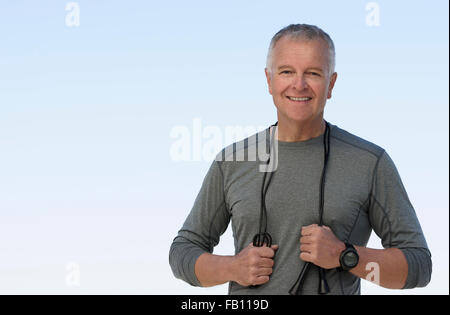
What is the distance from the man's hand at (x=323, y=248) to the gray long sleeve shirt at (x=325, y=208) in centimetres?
12

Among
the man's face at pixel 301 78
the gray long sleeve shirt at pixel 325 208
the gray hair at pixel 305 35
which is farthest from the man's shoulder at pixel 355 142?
the gray hair at pixel 305 35

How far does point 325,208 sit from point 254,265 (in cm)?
42

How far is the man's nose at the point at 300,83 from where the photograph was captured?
9.56 feet

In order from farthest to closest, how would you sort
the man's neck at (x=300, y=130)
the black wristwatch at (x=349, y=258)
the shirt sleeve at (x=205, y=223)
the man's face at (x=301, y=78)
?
the shirt sleeve at (x=205, y=223) < the man's neck at (x=300, y=130) < the man's face at (x=301, y=78) < the black wristwatch at (x=349, y=258)

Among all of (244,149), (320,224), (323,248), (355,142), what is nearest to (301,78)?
(355,142)

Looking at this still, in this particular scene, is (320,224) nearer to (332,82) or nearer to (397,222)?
(397,222)

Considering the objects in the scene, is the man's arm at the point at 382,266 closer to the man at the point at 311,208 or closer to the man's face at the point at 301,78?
the man at the point at 311,208

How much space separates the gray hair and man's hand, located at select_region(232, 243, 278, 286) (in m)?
0.89

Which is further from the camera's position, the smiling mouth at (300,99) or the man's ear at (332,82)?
the man's ear at (332,82)

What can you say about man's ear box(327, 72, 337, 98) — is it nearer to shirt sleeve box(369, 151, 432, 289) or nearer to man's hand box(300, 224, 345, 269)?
shirt sleeve box(369, 151, 432, 289)

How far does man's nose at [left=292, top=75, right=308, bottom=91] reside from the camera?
2.91 metres

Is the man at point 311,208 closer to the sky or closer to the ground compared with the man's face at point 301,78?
closer to the ground
